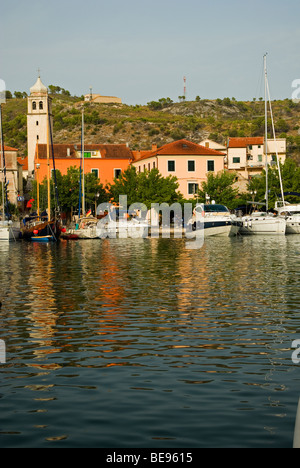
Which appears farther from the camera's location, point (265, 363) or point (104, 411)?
point (265, 363)

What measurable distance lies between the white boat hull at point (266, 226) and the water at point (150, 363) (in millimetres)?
34314

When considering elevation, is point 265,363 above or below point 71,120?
below

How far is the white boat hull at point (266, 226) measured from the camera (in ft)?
190

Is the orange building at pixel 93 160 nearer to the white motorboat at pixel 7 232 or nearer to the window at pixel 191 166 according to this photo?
the window at pixel 191 166

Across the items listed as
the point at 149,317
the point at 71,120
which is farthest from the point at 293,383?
the point at 71,120

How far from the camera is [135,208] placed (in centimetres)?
7644

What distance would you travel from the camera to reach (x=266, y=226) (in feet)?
190

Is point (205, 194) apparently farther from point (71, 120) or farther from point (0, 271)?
point (71, 120)

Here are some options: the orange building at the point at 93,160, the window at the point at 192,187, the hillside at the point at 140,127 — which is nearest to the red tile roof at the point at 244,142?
the window at the point at 192,187

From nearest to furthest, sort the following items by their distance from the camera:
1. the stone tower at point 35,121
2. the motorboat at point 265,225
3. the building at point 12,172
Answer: the motorboat at point 265,225 → the building at point 12,172 → the stone tower at point 35,121

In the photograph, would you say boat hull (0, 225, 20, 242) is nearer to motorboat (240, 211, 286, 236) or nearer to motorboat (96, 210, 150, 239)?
motorboat (96, 210, 150, 239)

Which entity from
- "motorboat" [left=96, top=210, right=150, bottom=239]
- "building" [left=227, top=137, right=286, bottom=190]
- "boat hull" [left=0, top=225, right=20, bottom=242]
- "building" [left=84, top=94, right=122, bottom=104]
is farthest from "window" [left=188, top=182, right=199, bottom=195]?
"building" [left=84, top=94, right=122, bottom=104]
